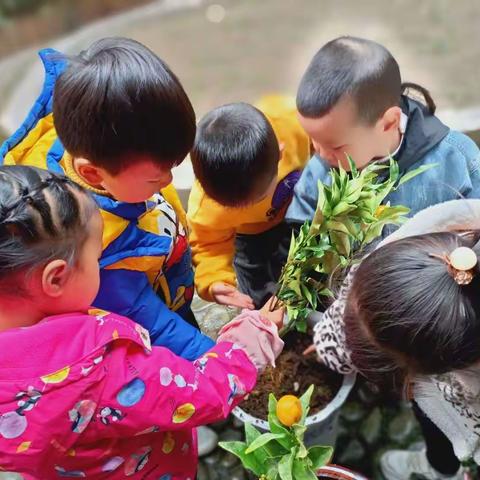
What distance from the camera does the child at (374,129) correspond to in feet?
4.80

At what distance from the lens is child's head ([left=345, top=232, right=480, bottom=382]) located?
3.17 ft

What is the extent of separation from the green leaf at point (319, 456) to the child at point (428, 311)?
0.18 metres

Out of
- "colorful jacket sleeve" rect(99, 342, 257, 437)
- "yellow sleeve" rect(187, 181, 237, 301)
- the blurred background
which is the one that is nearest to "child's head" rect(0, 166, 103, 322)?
"colorful jacket sleeve" rect(99, 342, 257, 437)

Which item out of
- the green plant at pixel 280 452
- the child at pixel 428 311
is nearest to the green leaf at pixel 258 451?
the green plant at pixel 280 452

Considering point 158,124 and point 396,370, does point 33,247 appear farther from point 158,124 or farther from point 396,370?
point 396,370

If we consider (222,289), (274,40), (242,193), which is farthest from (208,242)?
(274,40)

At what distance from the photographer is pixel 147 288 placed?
1.25m

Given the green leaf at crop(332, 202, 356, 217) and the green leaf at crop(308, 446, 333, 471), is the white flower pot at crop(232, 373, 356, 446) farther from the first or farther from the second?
the green leaf at crop(332, 202, 356, 217)

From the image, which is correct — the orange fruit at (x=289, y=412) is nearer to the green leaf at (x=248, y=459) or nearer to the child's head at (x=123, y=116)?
the green leaf at (x=248, y=459)

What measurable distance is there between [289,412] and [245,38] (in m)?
4.19

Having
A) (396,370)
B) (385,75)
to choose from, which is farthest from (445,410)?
(385,75)

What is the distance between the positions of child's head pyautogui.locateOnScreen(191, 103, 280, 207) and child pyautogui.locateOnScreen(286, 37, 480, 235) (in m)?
0.14

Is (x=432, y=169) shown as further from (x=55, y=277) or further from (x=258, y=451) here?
(x=55, y=277)

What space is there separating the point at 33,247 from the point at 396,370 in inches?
27.6
